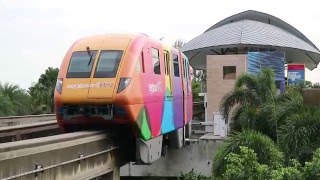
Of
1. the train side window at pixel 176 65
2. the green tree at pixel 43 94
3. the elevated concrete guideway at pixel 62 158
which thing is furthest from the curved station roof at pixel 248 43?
the elevated concrete guideway at pixel 62 158

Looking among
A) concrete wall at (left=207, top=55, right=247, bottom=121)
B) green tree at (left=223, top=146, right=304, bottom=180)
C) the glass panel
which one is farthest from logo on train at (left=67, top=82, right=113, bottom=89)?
the glass panel

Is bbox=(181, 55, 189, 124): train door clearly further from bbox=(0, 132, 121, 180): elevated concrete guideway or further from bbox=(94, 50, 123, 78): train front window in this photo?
bbox=(94, 50, 123, 78): train front window

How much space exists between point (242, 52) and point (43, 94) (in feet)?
53.0

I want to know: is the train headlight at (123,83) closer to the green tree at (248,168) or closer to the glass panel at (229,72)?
the green tree at (248,168)

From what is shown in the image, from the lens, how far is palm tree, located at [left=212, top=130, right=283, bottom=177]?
10227 millimetres

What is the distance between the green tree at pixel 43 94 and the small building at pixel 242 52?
1136 centimetres

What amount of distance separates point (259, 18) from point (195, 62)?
25.2ft

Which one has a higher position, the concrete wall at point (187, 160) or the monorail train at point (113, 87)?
the monorail train at point (113, 87)

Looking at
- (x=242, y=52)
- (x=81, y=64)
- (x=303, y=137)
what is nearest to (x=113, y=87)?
(x=81, y=64)

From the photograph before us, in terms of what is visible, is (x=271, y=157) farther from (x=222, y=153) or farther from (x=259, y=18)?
(x=259, y=18)

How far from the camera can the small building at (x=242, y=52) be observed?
32.7 m

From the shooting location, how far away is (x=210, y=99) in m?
32.9

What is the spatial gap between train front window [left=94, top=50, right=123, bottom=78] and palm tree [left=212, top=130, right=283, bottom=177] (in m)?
2.89

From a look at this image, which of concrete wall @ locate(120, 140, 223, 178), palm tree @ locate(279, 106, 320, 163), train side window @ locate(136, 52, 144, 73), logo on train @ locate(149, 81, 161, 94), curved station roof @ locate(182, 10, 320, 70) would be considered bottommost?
concrete wall @ locate(120, 140, 223, 178)
